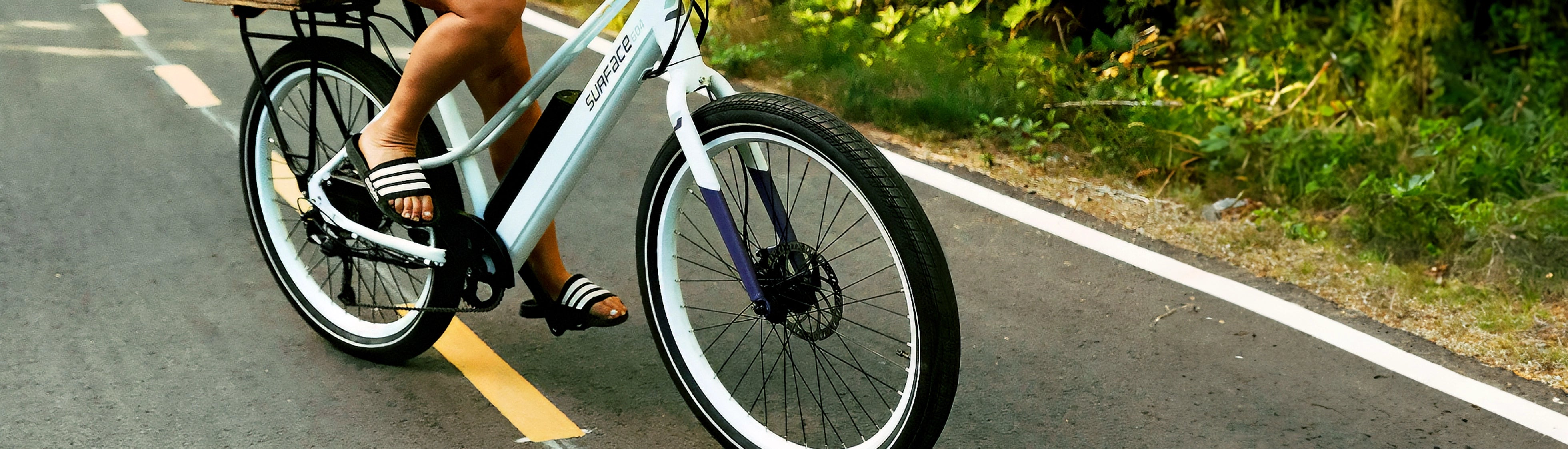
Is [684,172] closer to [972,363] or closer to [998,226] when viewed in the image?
[972,363]

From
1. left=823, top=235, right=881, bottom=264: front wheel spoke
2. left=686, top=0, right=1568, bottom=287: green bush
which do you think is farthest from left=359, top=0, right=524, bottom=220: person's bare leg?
left=686, top=0, right=1568, bottom=287: green bush

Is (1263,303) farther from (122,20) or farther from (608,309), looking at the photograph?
(122,20)

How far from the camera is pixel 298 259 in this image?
12.6 feet

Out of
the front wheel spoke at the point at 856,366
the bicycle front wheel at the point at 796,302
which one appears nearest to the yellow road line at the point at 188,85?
the bicycle front wheel at the point at 796,302

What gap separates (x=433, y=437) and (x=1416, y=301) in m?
3.01

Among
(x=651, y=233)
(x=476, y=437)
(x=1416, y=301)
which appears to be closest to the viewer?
(x=651, y=233)

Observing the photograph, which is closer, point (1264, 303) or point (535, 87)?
point (535, 87)

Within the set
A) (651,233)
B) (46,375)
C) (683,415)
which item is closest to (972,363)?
(683,415)

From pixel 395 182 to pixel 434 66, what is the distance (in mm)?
297

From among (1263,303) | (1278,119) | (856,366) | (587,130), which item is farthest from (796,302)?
(1278,119)

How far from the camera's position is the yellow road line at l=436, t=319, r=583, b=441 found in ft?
10.8

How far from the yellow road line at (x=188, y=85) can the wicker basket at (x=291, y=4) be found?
3.09m

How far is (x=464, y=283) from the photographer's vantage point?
3322 mm

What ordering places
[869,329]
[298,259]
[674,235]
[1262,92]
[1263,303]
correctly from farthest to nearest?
[1262,92], [1263,303], [298,259], [869,329], [674,235]
